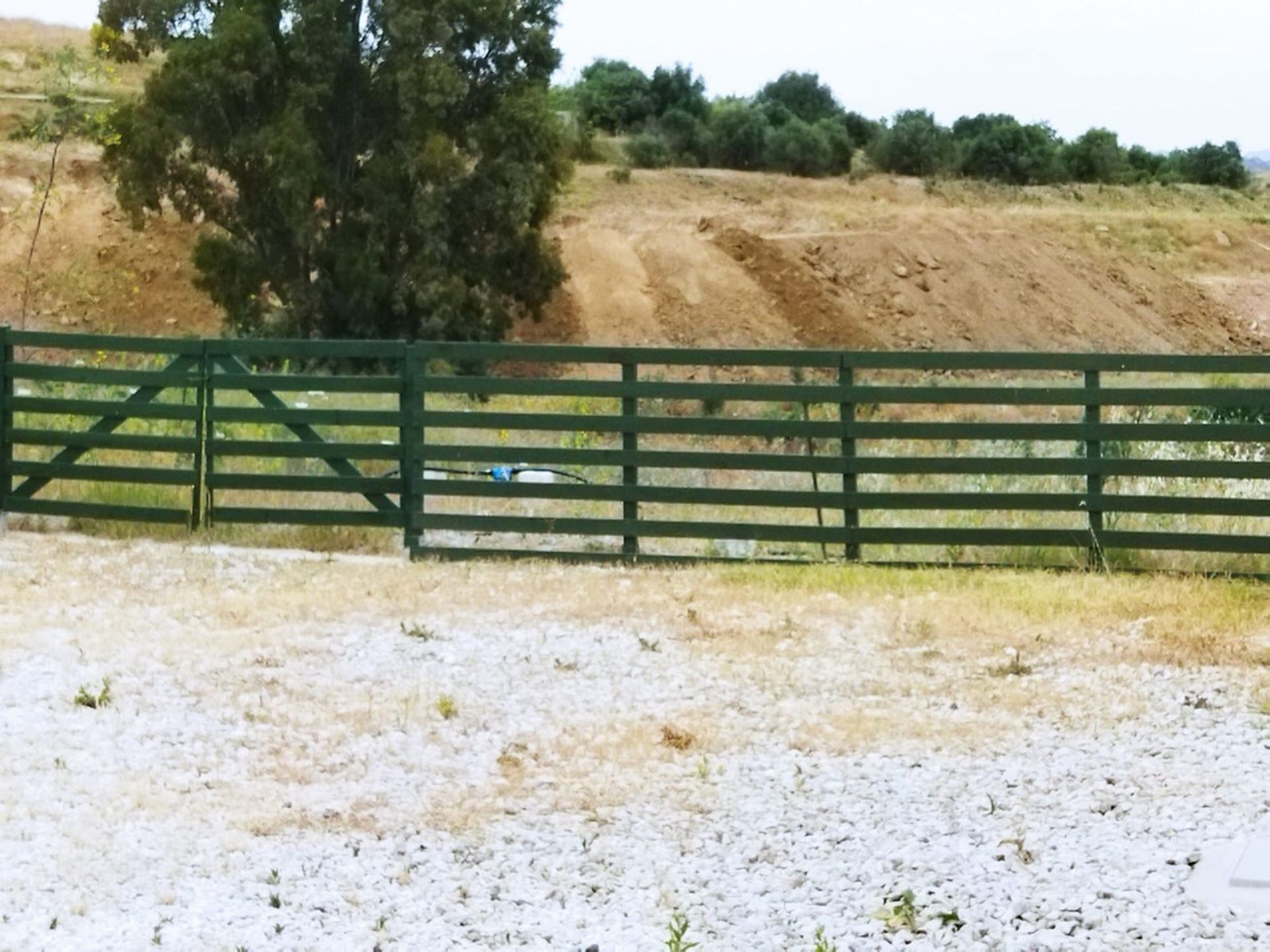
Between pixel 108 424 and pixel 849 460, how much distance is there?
240 inches

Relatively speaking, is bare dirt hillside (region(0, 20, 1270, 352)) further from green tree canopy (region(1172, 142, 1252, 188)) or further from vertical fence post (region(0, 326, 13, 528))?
vertical fence post (region(0, 326, 13, 528))

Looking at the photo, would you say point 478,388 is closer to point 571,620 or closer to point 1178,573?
point 571,620

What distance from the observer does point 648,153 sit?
207 ft

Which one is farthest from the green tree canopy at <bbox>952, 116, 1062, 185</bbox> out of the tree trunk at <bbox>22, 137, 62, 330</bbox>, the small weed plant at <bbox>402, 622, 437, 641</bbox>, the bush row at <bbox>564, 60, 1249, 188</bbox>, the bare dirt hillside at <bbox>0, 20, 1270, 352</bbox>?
the small weed plant at <bbox>402, 622, 437, 641</bbox>

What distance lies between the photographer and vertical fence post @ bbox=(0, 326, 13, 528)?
14.0 m

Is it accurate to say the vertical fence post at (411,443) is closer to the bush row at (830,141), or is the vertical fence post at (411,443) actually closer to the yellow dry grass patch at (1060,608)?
the yellow dry grass patch at (1060,608)

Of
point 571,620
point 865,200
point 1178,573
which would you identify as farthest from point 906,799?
point 865,200

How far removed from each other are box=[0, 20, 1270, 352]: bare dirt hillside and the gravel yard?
37.8 meters

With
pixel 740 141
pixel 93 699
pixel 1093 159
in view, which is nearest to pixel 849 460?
pixel 93 699

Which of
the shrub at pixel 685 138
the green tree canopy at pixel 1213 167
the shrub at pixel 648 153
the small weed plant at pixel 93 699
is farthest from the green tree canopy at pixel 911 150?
the small weed plant at pixel 93 699

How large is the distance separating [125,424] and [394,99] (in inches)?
868

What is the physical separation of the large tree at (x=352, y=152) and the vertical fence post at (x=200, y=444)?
2321 centimetres

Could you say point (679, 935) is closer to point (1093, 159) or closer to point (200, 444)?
point (200, 444)

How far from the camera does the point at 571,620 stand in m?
10.3
